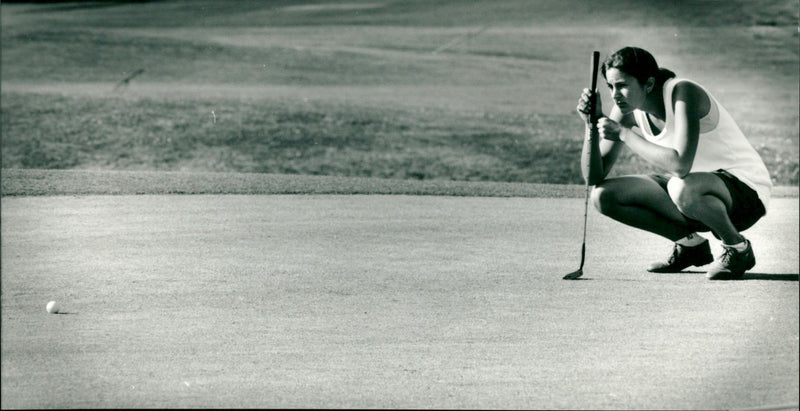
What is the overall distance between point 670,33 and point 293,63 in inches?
896

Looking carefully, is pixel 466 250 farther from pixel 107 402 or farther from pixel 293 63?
pixel 293 63

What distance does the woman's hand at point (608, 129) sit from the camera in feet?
10.6

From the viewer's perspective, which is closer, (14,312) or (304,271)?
(14,312)

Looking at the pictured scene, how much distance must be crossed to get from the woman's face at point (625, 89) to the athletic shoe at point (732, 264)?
1073 millimetres

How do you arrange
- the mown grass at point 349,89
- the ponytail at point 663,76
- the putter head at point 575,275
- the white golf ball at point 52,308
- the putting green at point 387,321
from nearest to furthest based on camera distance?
1. the ponytail at point 663,76
2. the putting green at point 387,321
3. the putter head at point 575,275
4. the white golf ball at point 52,308
5. the mown grass at point 349,89

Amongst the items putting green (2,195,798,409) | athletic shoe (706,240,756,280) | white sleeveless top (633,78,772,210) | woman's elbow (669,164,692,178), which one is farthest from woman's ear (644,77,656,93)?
athletic shoe (706,240,756,280)

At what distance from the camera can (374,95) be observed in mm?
23266

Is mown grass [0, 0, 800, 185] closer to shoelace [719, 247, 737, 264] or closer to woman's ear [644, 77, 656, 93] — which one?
shoelace [719, 247, 737, 264]

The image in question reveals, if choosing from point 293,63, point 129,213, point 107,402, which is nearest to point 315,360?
point 107,402

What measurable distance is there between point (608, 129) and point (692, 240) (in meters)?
1.16

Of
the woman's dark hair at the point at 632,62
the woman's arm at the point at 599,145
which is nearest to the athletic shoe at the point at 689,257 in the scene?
the woman's arm at the point at 599,145

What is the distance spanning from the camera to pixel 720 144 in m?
3.27

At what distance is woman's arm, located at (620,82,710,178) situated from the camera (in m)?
3.14

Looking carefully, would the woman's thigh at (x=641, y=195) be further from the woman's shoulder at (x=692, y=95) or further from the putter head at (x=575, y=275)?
the woman's shoulder at (x=692, y=95)
